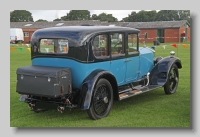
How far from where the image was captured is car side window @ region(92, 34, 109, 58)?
655cm

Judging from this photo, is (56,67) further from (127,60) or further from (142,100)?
(142,100)

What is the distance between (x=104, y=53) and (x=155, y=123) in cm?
183

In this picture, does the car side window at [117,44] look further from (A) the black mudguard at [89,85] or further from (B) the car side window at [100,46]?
(A) the black mudguard at [89,85]

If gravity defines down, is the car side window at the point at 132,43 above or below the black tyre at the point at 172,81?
above

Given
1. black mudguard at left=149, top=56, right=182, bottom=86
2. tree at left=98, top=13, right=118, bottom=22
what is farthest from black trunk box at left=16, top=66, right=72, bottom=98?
black mudguard at left=149, top=56, right=182, bottom=86

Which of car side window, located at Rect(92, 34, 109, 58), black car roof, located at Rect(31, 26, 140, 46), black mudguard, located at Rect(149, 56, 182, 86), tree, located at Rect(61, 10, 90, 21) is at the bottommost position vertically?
black mudguard, located at Rect(149, 56, 182, 86)

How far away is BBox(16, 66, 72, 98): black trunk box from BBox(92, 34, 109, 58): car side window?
76cm

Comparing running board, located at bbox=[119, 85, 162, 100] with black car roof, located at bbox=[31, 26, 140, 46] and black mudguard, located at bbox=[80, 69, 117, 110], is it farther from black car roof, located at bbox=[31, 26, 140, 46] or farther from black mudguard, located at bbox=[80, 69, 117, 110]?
black car roof, located at bbox=[31, 26, 140, 46]

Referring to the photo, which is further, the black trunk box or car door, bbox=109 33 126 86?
car door, bbox=109 33 126 86

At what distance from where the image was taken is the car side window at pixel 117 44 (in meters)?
7.09

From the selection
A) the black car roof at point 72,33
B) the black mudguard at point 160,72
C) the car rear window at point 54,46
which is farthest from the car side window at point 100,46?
the black mudguard at point 160,72

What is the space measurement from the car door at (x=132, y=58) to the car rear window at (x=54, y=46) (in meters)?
1.79

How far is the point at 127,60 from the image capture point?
759 centimetres

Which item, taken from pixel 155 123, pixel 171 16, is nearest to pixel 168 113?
pixel 155 123
